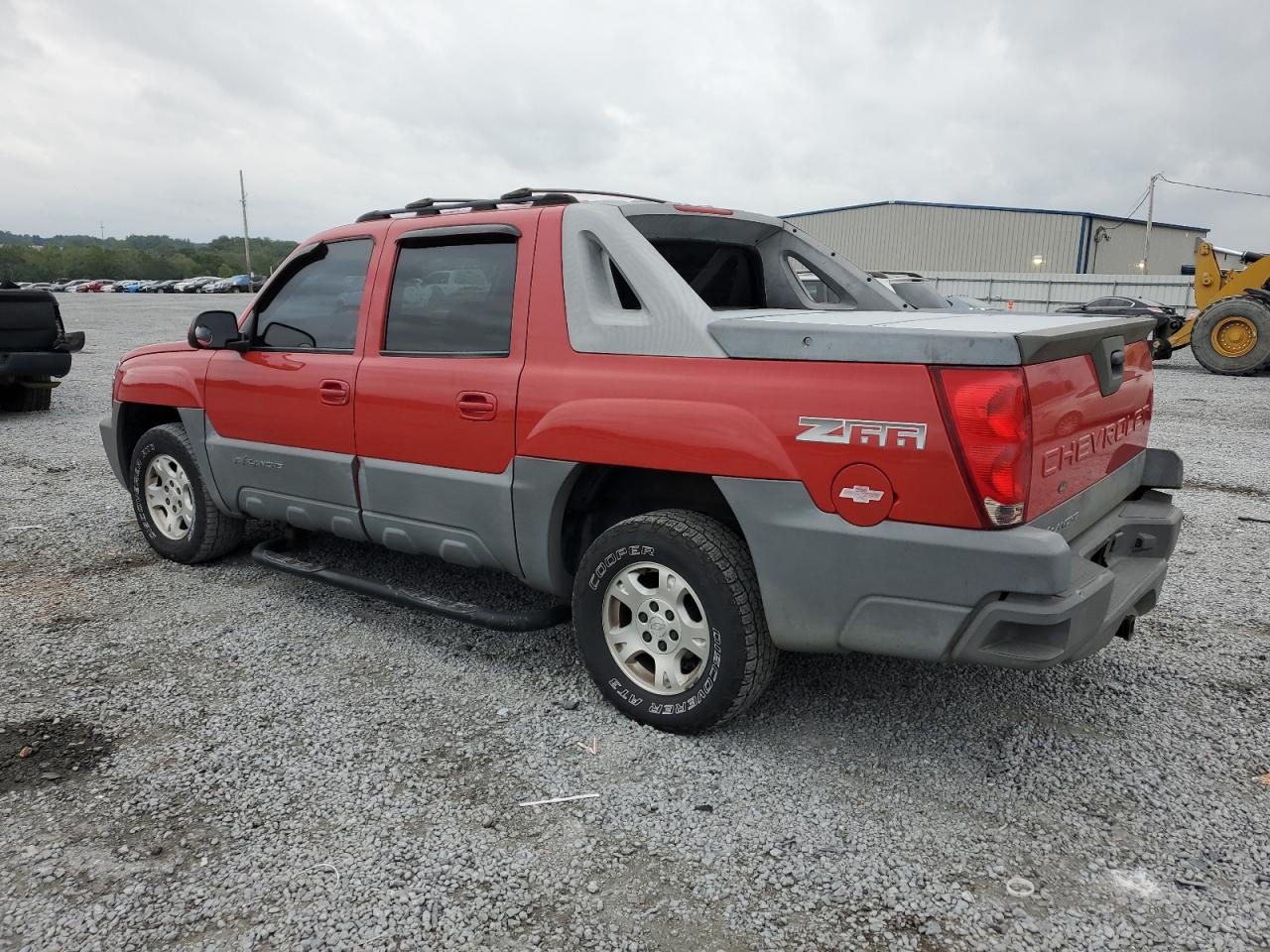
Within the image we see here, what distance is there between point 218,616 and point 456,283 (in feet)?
6.62

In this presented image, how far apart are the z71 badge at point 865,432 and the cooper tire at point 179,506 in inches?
139

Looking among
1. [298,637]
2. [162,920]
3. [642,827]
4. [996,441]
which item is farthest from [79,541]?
[996,441]

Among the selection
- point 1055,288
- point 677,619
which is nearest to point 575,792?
point 677,619

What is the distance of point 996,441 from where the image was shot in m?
2.52

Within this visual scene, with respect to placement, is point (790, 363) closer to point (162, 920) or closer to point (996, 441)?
point (996, 441)

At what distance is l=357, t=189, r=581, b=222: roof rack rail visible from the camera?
3.63m

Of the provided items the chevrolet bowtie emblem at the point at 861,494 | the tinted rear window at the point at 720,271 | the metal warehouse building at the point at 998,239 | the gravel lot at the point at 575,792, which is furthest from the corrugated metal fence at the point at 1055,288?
the chevrolet bowtie emblem at the point at 861,494

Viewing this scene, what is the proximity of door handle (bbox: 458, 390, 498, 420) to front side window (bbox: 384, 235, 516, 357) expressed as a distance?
17cm

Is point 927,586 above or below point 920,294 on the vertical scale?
below

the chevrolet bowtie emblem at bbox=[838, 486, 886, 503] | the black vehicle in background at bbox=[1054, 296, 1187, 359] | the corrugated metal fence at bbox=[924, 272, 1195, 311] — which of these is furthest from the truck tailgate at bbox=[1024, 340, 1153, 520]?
the corrugated metal fence at bbox=[924, 272, 1195, 311]

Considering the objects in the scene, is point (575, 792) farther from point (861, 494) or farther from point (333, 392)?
point (333, 392)

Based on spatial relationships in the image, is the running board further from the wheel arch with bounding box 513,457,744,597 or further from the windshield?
the windshield

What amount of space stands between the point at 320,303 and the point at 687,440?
2.24 meters

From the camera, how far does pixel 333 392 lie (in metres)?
4.11
